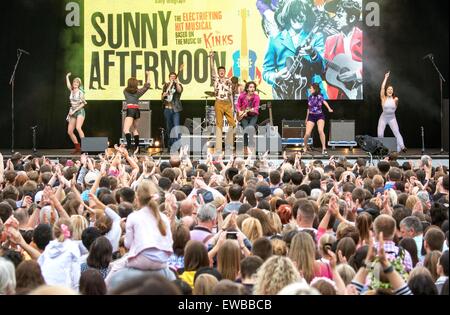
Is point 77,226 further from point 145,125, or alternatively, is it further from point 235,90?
point 145,125

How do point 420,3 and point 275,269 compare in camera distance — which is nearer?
point 275,269

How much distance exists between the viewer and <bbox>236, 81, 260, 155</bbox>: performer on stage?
56.4 feet

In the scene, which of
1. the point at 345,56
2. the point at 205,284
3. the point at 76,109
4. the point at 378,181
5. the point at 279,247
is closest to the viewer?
the point at 205,284

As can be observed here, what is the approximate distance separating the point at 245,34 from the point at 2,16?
5.16 m

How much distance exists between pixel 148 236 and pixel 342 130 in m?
13.1

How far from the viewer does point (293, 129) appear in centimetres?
1862

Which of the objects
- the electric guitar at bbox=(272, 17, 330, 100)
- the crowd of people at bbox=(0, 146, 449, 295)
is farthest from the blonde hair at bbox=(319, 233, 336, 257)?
the electric guitar at bbox=(272, 17, 330, 100)

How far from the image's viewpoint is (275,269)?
175 inches

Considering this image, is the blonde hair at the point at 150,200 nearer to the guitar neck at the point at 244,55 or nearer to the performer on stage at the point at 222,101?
the performer on stage at the point at 222,101

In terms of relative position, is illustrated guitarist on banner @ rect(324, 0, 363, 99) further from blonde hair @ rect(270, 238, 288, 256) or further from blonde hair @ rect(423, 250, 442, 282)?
blonde hair @ rect(423, 250, 442, 282)

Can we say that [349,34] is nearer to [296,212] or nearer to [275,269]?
[296,212]

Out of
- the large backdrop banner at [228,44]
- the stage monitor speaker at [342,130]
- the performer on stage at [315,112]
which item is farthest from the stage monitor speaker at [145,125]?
the stage monitor speaker at [342,130]

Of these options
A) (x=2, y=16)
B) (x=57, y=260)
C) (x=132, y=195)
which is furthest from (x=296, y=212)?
(x=2, y=16)

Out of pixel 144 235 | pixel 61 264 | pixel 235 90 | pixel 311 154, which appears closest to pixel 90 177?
pixel 61 264
